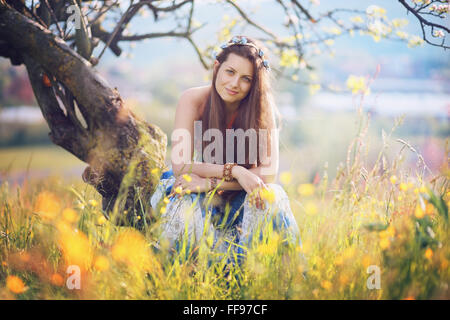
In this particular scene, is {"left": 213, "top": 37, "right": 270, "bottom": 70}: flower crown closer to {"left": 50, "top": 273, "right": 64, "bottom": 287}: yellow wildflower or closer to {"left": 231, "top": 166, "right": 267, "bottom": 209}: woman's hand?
{"left": 231, "top": 166, "right": 267, "bottom": 209}: woman's hand

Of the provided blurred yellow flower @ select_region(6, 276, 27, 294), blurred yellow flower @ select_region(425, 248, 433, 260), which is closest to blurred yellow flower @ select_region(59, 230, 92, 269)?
blurred yellow flower @ select_region(6, 276, 27, 294)

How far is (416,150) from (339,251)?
0.73 meters

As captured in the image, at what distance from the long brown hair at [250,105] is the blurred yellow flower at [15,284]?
1.36 m

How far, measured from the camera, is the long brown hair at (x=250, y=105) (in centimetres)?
243

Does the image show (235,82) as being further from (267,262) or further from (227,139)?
(267,262)

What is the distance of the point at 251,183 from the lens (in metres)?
2.08

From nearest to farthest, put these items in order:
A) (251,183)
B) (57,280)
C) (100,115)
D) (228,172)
→ (57,280), (251,183), (228,172), (100,115)

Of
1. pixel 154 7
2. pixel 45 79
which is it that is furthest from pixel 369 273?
pixel 154 7

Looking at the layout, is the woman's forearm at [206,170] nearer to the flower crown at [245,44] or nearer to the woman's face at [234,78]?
the woman's face at [234,78]

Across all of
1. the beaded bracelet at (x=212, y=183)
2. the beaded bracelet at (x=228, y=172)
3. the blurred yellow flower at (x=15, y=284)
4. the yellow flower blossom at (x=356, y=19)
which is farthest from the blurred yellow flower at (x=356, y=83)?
the blurred yellow flower at (x=15, y=284)

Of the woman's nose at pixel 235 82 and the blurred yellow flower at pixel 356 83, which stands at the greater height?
the blurred yellow flower at pixel 356 83

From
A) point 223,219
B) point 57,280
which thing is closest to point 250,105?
point 223,219

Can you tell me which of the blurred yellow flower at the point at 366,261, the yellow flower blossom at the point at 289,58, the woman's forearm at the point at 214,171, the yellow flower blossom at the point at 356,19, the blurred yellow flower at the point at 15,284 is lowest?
the blurred yellow flower at the point at 15,284

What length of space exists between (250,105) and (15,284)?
5.52ft
